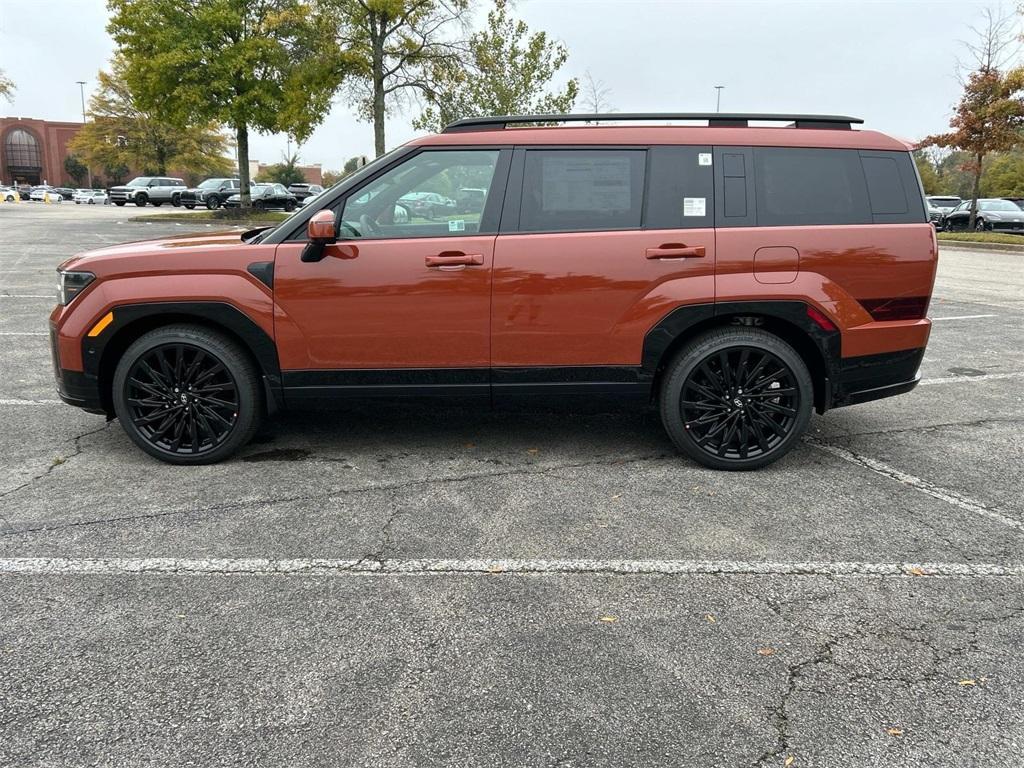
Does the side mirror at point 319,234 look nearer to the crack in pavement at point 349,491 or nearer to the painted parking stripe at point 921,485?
the crack in pavement at point 349,491

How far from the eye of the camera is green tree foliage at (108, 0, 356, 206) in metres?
22.4

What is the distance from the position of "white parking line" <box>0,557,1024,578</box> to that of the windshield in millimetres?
32299

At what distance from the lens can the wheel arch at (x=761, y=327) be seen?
4387 mm

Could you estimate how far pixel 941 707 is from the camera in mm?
2467

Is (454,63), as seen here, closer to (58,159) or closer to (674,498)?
(674,498)

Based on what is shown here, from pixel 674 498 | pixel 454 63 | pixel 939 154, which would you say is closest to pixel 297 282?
pixel 674 498

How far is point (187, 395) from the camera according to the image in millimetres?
4539

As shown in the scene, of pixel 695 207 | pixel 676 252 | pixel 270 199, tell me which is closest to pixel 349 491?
pixel 676 252

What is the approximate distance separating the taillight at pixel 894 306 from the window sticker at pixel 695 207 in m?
1.03

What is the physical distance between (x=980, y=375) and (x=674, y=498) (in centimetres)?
443

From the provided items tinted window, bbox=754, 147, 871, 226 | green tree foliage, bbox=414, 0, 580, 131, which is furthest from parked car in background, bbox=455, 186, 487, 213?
green tree foliage, bbox=414, 0, 580, 131

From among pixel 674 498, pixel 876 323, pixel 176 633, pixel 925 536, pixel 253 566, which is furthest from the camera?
A: pixel 876 323

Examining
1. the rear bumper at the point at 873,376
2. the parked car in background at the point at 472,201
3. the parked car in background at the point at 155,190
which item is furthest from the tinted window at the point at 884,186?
the parked car in background at the point at 155,190

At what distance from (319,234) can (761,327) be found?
2.56m
